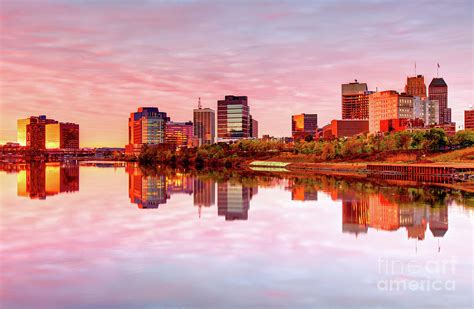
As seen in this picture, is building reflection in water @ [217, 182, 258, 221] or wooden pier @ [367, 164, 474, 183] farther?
wooden pier @ [367, 164, 474, 183]

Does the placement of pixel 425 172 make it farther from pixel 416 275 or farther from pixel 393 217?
pixel 416 275

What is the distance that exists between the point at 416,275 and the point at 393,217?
22814 millimetres

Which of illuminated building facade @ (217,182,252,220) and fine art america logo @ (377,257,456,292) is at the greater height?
illuminated building facade @ (217,182,252,220)

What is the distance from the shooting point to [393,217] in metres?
49.3

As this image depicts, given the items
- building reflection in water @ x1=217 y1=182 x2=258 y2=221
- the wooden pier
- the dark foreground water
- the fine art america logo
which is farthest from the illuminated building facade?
the wooden pier

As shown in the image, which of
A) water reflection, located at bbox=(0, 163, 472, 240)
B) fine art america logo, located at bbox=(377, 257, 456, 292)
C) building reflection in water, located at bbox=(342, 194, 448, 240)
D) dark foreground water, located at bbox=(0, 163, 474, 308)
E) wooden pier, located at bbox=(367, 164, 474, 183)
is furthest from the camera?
wooden pier, located at bbox=(367, 164, 474, 183)

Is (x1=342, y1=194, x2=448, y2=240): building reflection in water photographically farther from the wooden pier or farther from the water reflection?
the wooden pier

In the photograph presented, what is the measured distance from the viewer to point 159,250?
33656 mm

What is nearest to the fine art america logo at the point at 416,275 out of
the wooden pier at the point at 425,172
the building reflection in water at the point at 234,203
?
the building reflection in water at the point at 234,203

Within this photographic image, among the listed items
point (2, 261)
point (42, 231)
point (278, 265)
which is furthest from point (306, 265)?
point (42, 231)

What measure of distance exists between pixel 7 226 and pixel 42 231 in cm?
442

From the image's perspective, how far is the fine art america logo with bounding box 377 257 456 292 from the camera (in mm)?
24812

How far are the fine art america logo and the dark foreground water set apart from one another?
0.06 meters

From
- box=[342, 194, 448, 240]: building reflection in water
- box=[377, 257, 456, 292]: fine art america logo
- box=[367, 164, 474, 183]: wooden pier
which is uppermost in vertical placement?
box=[367, 164, 474, 183]: wooden pier
